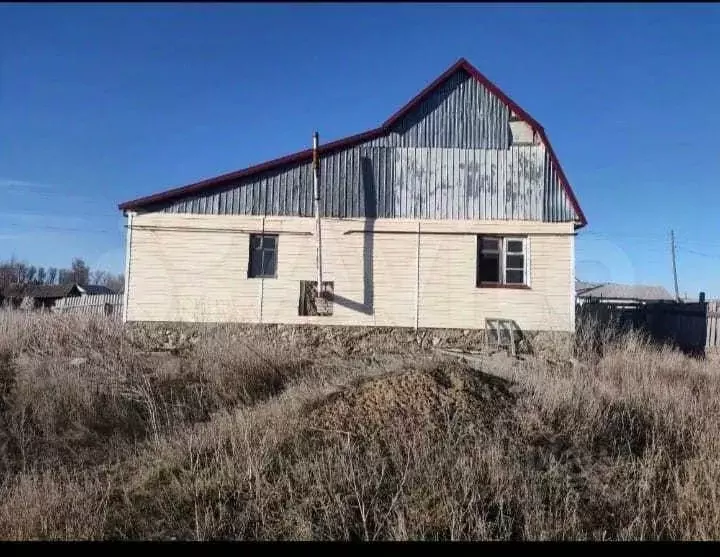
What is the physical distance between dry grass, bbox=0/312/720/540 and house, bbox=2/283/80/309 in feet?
101

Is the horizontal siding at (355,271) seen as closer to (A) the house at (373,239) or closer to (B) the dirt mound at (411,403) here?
(A) the house at (373,239)

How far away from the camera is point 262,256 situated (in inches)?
630

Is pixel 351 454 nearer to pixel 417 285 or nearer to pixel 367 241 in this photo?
pixel 417 285

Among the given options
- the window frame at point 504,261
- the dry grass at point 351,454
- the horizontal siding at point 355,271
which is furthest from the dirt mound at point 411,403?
the window frame at point 504,261

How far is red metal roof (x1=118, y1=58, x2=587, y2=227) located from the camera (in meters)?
15.7

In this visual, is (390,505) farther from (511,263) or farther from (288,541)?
(511,263)

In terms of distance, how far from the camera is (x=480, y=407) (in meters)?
6.71

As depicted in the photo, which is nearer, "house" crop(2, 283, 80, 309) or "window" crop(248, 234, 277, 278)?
"window" crop(248, 234, 277, 278)

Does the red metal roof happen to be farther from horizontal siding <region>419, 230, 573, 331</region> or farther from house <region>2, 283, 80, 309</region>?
house <region>2, 283, 80, 309</region>

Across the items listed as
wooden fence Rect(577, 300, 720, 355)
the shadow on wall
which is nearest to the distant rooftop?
wooden fence Rect(577, 300, 720, 355)

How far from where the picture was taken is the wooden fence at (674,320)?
17.0 m

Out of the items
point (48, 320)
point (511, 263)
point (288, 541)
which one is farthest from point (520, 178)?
point (288, 541)

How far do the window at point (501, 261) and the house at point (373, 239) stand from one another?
3 centimetres

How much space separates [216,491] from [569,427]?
3.83m
